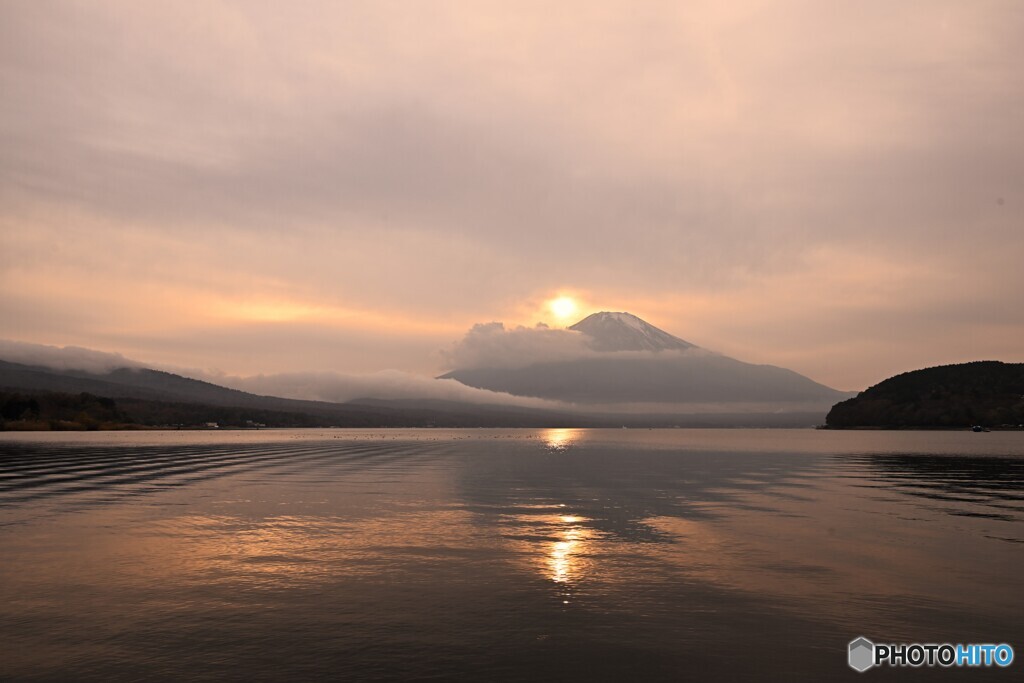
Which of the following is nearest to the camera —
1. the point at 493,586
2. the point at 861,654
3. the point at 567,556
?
the point at 861,654

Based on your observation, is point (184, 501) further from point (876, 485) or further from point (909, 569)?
point (876, 485)

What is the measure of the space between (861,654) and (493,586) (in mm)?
13339

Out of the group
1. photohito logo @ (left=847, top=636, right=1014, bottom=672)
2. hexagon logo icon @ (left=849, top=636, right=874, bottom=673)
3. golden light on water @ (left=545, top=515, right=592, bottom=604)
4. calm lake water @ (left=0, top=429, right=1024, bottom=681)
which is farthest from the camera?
golden light on water @ (left=545, top=515, right=592, bottom=604)

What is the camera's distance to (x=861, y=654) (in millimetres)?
19891

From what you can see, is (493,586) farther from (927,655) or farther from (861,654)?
(927,655)

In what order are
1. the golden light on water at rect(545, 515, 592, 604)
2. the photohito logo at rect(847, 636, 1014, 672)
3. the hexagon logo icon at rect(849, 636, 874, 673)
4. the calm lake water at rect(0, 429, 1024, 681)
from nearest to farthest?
the calm lake water at rect(0, 429, 1024, 681) < the hexagon logo icon at rect(849, 636, 874, 673) < the photohito logo at rect(847, 636, 1014, 672) < the golden light on water at rect(545, 515, 592, 604)

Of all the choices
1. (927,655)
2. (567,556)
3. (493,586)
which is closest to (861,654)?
(927,655)

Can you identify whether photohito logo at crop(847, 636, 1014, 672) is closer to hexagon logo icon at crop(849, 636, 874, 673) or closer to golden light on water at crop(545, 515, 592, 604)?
hexagon logo icon at crop(849, 636, 874, 673)

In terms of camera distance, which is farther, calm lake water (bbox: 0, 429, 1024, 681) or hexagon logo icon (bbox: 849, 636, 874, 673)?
hexagon logo icon (bbox: 849, 636, 874, 673)

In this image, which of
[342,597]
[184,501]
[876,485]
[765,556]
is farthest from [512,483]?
[342,597]

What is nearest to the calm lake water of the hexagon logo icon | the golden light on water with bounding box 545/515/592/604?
the golden light on water with bounding box 545/515/592/604

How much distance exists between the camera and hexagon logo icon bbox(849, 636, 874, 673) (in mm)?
19078

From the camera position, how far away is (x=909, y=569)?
3091cm

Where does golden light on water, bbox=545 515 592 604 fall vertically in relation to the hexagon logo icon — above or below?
below
